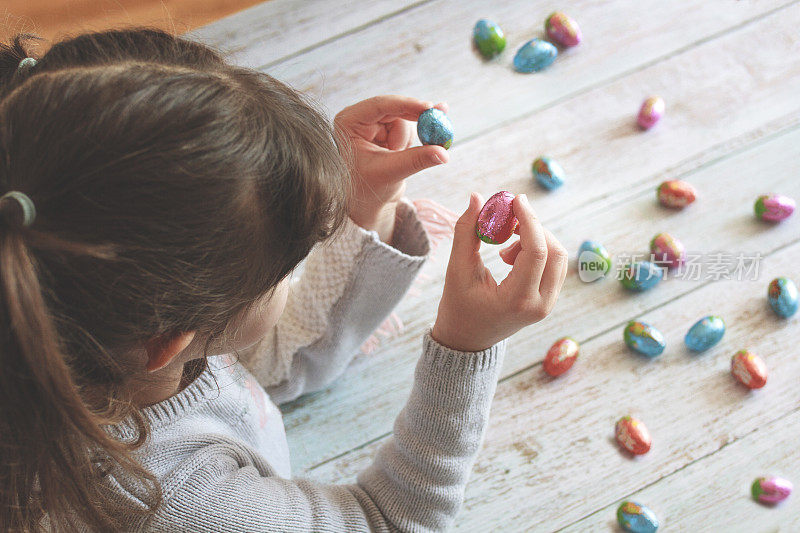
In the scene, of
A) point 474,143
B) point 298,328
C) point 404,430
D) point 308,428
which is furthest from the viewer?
point 474,143

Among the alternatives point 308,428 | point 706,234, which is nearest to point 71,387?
point 308,428

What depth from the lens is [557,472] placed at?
0.95 m

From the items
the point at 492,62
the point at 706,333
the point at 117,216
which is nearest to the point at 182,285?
the point at 117,216

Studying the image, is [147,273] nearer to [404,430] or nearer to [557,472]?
[404,430]

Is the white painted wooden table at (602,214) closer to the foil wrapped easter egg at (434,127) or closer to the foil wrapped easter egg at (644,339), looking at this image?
the foil wrapped easter egg at (644,339)

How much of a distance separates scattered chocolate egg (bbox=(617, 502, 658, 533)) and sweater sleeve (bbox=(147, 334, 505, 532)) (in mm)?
260

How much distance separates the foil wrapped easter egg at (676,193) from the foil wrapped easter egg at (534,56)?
10.9 inches

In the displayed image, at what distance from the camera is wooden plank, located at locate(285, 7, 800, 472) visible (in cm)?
101

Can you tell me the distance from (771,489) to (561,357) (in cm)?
30

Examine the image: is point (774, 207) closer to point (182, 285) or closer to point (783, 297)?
point (783, 297)

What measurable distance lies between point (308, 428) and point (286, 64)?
60cm

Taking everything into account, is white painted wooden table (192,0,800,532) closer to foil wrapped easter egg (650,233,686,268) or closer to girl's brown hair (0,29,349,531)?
foil wrapped easter egg (650,233,686,268)

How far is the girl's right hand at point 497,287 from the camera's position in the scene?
25.2 inches

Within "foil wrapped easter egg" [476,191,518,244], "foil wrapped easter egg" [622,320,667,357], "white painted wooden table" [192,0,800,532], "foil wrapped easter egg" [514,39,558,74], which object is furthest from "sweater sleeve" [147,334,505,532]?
"foil wrapped easter egg" [514,39,558,74]
